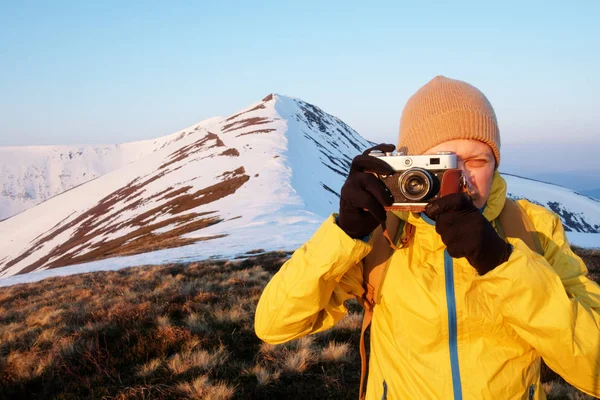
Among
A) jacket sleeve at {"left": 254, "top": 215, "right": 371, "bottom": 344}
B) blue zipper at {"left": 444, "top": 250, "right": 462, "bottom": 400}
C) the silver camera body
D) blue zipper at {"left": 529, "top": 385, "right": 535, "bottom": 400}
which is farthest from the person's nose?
blue zipper at {"left": 529, "top": 385, "right": 535, "bottom": 400}

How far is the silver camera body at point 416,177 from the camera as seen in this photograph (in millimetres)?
1921

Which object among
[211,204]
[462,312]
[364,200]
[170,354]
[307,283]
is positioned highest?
[364,200]

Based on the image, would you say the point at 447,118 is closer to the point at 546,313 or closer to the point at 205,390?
the point at 546,313

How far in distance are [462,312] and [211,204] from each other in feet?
98.0

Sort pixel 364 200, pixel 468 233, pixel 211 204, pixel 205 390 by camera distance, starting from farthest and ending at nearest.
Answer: pixel 211 204 < pixel 205 390 < pixel 364 200 < pixel 468 233

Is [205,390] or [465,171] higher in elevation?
[465,171]

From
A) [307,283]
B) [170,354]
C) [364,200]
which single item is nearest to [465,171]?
[364,200]

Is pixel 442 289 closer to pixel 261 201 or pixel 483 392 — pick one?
pixel 483 392

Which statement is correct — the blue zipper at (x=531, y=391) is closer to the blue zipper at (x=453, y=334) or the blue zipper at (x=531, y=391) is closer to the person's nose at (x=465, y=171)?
the blue zipper at (x=453, y=334)

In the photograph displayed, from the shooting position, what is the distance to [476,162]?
206cm

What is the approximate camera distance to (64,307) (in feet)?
25.3

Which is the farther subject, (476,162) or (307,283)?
(476,162)

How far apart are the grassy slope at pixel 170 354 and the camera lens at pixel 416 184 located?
2.77 metres

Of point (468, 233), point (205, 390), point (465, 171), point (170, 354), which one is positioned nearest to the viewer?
point (468, 233)
